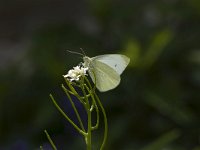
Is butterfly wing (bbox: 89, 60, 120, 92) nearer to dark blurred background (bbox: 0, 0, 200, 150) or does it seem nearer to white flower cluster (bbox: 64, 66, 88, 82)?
white flower cluster (bbox: 64, 66, 88, 82)

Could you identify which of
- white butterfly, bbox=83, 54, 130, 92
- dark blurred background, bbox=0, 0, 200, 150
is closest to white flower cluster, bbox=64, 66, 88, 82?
white butterfly, bbox=83, 54, 130, 92

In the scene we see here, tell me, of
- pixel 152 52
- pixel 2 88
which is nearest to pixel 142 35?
pixel 152 52

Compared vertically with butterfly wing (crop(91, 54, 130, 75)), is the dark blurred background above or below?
below

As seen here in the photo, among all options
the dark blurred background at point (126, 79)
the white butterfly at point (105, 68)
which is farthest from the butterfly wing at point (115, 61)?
the dark blurred background at point (126, 79)

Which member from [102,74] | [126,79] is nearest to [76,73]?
[102,74]

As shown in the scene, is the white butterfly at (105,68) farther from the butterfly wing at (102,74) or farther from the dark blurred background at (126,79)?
the dark blurred background at (126,79)

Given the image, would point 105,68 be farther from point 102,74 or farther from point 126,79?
Result: point 126,79
